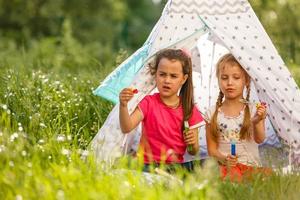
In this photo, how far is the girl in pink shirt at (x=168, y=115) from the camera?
5406mm

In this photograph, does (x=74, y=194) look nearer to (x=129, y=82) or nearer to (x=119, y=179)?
(x=119, y=179)

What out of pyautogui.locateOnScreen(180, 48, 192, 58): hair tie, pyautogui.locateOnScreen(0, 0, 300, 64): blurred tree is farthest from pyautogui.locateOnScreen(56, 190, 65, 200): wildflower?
pyautogui.locateOnScreen(0, 0, 300, 64): blurred tree

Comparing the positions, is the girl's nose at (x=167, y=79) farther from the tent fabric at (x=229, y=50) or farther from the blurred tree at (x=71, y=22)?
the blurred tree at (x=71, y=22)

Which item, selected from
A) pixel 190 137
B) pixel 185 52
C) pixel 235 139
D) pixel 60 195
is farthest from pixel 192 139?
pixel 60 195

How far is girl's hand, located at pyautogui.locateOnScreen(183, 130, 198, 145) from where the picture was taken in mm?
5445

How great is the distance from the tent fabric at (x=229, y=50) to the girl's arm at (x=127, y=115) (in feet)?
0.35

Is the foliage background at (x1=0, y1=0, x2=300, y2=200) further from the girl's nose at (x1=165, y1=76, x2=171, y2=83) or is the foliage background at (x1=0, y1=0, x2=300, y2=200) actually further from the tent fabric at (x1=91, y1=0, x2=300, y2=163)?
the girl's nose at (x1=165, y1=76, x2=171, y2=83)

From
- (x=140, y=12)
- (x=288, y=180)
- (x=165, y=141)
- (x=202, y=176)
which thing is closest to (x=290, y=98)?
(x=165, y=141)

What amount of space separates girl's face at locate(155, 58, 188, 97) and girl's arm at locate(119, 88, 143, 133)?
25 cm

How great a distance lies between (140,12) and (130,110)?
15.2 meters

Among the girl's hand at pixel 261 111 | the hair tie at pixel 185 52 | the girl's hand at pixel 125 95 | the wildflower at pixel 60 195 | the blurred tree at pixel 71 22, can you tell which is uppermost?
the blurred tree at pixel 71 22

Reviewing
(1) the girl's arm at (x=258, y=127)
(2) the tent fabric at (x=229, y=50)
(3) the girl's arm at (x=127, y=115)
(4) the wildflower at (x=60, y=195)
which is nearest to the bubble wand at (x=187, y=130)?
(2) the tent fabric at (x=229, y=50)

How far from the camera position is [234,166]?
538 centimetres

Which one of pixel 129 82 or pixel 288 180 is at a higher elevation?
pixel 129 82
